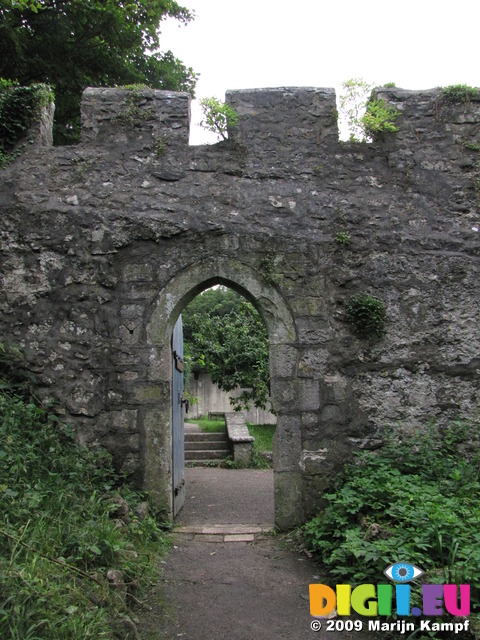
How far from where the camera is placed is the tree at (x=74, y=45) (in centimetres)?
800

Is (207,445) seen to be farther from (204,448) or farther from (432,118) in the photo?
(432,118)

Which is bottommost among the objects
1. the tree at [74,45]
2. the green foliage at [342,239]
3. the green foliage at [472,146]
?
the green foliage at [342,239]

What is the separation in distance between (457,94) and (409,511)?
158 inches

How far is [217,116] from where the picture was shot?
5086 mm

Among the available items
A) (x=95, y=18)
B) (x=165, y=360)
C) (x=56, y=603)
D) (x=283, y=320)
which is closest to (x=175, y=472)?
(x=165, y=360)

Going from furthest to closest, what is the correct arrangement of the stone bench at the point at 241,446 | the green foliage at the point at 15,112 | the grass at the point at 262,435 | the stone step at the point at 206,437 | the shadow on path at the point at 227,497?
the grass at the point at 262,435
the stone step at the point at 206,437
the stone bench at the point at 241,446
the shadow on path at the point at 227,497
the green foliage at the point at 15,112

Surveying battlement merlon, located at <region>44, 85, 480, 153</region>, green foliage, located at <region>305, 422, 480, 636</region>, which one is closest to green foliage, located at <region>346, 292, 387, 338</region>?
green foliage, located at <region>305, 422, 480, 636</region>

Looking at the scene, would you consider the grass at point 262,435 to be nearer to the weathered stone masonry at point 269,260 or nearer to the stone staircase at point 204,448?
the stone staircase at point 204,448

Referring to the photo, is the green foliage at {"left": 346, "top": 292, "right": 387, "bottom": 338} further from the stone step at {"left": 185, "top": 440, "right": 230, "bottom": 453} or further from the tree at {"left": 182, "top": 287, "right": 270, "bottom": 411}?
the tree at {"left": 182, "top": 287, "right": 270, "bottom": 411}

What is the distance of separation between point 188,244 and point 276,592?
9.70ft

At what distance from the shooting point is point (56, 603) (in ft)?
7.98

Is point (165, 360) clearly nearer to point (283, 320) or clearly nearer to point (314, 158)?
point (283, 320)

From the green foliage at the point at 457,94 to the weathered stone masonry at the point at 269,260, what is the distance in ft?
0.18

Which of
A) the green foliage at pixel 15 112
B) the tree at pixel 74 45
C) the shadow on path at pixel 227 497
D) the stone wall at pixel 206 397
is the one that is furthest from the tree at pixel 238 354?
the green foliage at pixel 15 112
